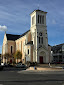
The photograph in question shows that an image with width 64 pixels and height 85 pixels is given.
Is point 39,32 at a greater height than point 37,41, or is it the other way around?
point 39,32

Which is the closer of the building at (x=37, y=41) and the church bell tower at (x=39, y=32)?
the building at (x=37, y=41)

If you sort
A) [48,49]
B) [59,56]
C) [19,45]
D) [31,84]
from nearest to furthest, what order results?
1. [31,84]
2. [48,49]
3. [19,45]
4. [59,56]

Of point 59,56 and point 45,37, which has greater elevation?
point 45,37

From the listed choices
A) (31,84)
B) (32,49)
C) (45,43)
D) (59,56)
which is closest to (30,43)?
(32,49)

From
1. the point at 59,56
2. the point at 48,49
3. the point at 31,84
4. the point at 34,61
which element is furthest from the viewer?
the point at 59,56

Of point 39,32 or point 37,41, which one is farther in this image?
point 39,32

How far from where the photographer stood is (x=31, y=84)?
45.6 ft

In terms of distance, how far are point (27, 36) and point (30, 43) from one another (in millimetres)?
4076

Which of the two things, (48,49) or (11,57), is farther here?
(11,57)

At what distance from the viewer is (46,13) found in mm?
58000

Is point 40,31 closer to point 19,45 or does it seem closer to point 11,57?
point 19,45

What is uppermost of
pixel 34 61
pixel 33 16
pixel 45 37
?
pixel 33 16

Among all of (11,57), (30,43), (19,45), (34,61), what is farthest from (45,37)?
(11,57)

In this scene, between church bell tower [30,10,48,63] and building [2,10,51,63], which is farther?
church bell tower [30,10,48,63]
